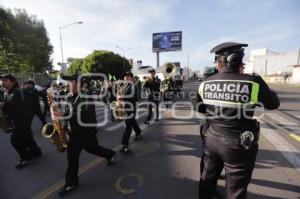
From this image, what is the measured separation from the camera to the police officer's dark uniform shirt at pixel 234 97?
2.27 m

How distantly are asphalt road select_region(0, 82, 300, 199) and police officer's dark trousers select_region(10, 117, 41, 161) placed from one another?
27 cm

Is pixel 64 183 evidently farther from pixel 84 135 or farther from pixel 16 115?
pixel 16 115

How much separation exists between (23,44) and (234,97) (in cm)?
3576

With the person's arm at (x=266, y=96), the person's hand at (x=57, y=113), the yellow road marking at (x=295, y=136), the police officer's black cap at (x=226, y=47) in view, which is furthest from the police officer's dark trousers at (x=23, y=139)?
the yellow road marking at (x=295, y=136)

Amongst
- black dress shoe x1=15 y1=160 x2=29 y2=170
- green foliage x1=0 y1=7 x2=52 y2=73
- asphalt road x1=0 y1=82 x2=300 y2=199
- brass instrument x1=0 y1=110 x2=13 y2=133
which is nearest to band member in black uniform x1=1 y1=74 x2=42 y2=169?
black dress shoe x1=15 y1=160 x2=29 y2=170

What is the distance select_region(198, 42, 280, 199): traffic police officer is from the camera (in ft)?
7.54

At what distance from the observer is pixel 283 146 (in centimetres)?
569

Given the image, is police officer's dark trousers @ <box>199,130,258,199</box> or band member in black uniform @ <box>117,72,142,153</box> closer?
police officer's dark trousers @ <box>199,130,258,199</box>

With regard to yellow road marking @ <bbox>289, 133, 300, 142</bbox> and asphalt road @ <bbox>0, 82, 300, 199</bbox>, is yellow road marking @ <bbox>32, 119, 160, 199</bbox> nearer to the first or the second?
asphalt road @ <bbox>0, 82, 300, 199</bbox>

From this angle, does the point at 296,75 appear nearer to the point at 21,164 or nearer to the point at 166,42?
the point at 166,42

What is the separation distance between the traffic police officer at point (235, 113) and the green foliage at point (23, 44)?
29842 mm

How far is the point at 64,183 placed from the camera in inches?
158

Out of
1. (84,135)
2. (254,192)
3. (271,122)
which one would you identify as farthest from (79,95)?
(271,122)

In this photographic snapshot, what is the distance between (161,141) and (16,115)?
11.5 feet
